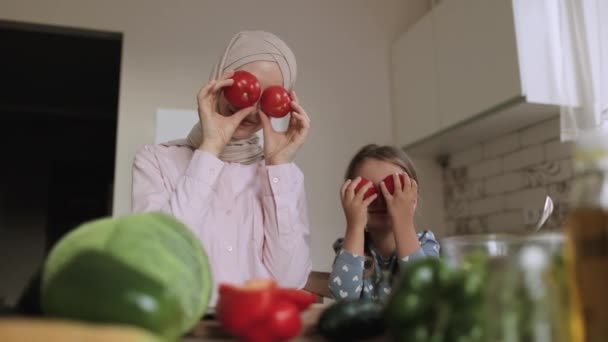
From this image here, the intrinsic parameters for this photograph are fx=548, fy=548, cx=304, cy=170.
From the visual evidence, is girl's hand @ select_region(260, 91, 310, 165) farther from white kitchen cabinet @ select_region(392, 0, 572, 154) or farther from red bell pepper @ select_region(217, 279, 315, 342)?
white kitchen cabinet @ select_region(392, 0, 572, 154)

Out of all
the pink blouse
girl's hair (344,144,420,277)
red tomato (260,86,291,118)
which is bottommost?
the pink blouse

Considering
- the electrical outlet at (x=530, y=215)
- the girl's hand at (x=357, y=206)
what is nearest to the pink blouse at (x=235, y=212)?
the girl's hand at (x=357, y=206)

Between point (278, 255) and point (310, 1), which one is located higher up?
point (310, 1)

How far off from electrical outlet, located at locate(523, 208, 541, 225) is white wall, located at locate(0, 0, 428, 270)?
2.56 feet

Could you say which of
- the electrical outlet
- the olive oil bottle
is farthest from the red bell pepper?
the electrical outlet

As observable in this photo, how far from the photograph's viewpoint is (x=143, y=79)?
8.02 ft

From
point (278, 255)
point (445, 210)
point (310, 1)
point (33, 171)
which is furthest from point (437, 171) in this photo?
point (33, 171)

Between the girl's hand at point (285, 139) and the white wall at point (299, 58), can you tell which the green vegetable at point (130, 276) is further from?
the white wall at point (299, 58)

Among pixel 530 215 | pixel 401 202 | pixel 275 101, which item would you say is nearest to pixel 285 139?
pixel 275 101

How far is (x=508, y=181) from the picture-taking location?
7.45ft

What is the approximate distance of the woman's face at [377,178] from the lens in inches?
49.4

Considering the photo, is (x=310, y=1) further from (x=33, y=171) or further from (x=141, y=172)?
(x=33, y=171)

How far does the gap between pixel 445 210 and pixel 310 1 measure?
1235mm

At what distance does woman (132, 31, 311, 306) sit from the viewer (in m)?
1.11
